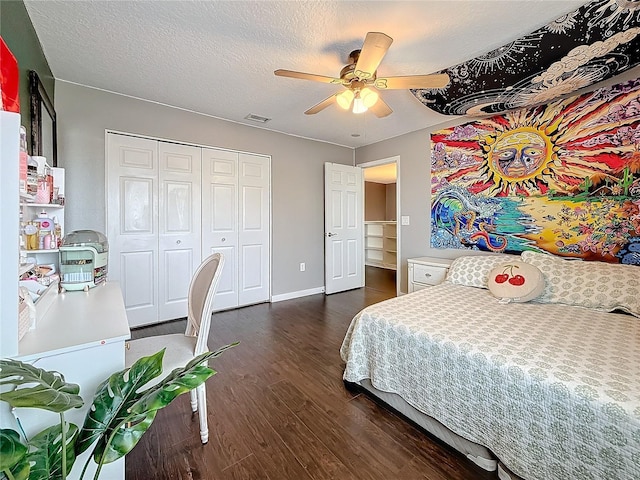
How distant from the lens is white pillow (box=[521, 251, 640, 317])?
6.45 feet

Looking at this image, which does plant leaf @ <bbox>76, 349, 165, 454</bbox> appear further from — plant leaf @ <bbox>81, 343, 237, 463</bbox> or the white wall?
the white wall

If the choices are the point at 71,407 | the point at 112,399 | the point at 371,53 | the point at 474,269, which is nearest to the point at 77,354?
the point at 112,399

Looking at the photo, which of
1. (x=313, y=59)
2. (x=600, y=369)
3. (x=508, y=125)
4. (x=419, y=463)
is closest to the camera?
(x=600, y=369)

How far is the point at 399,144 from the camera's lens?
4062mm

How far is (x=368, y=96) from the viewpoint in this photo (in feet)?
6.67

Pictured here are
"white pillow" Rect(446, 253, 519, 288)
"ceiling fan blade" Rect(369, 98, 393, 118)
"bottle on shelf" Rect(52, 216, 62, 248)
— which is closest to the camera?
"bottle on shelf" Rect(52, 216, 62, 248)

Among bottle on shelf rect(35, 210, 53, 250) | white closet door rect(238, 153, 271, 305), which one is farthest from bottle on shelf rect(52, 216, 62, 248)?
white closet door rect(238, 153, 271, 305)

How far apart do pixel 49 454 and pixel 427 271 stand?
10.5 feet

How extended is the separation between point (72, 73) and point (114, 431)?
3001 millimetres

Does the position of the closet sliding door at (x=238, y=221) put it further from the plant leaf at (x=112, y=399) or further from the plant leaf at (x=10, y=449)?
the plant leaf at (x=10, y=449)

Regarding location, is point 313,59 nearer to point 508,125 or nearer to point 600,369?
point 508,125

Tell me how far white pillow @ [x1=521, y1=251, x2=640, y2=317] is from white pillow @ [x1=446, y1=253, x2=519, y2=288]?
365 millimetres

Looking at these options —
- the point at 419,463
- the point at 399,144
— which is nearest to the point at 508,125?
the point at 399,144

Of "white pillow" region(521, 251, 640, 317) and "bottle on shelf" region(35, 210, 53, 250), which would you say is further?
"white pillow" region(521, 251, 640, 317)
